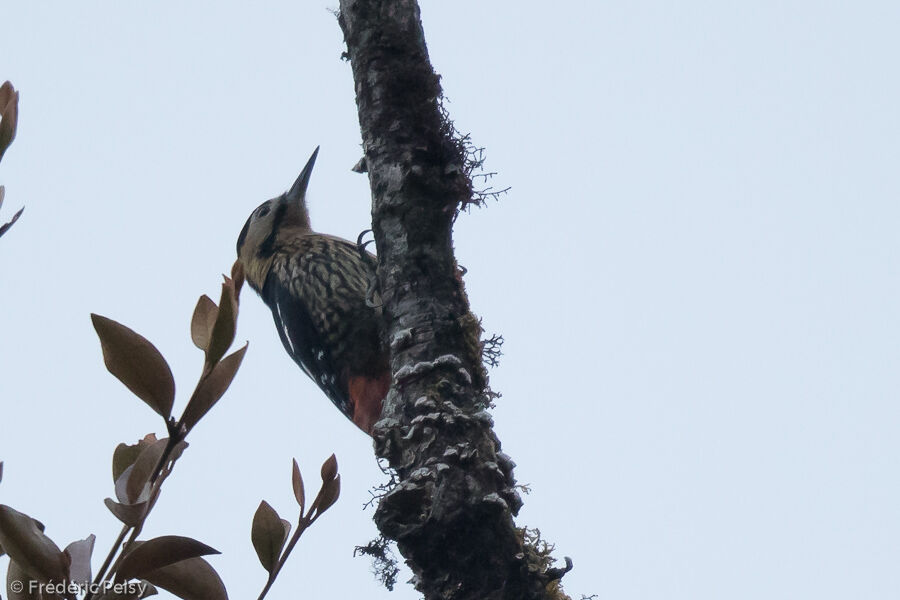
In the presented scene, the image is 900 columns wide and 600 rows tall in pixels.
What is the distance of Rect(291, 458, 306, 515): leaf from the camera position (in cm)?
116

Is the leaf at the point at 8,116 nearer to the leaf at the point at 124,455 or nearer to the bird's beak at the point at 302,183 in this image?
the leaf at the point at 124,455

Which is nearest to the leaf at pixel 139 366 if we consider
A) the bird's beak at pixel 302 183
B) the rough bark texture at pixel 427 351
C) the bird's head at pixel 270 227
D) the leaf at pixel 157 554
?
the leaf at pixel 157 554

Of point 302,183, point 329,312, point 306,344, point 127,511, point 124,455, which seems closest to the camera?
point 127,511

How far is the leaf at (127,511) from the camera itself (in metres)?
0.98

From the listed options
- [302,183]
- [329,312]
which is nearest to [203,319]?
[329,312]

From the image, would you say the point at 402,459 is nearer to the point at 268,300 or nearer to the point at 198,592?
the point at 198,592

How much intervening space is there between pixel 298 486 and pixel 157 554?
18 centimetres

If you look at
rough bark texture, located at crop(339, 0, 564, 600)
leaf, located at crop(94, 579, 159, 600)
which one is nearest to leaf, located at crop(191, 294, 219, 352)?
leaf, located at crop(94, 579, 159, 600)

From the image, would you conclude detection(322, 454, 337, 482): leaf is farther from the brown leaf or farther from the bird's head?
the bird's head

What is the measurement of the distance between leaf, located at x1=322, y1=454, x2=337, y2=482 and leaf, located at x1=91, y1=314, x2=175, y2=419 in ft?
0.71

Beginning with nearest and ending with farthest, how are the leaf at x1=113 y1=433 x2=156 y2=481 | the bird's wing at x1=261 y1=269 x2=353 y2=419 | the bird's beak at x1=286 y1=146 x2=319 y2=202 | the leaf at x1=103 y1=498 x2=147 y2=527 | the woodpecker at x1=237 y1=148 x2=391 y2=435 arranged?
the leaf at x1=103 y1=498 x2=147 y2=527
the leaf at x1=113 y1=433 x2=156 y2=481
the woodpecker at x1=237 y1=148 x2=391 y2=435
the bird's wing at x1=261 y1=269 x2=353 y2=419
the bird's beak at x1=286 y1=146 x2=319 y2=202

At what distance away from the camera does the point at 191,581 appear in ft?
3.80

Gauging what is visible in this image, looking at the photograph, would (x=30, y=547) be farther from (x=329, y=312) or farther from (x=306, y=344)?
(x=306, y=344)

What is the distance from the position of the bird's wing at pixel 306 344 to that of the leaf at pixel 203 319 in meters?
2.96
